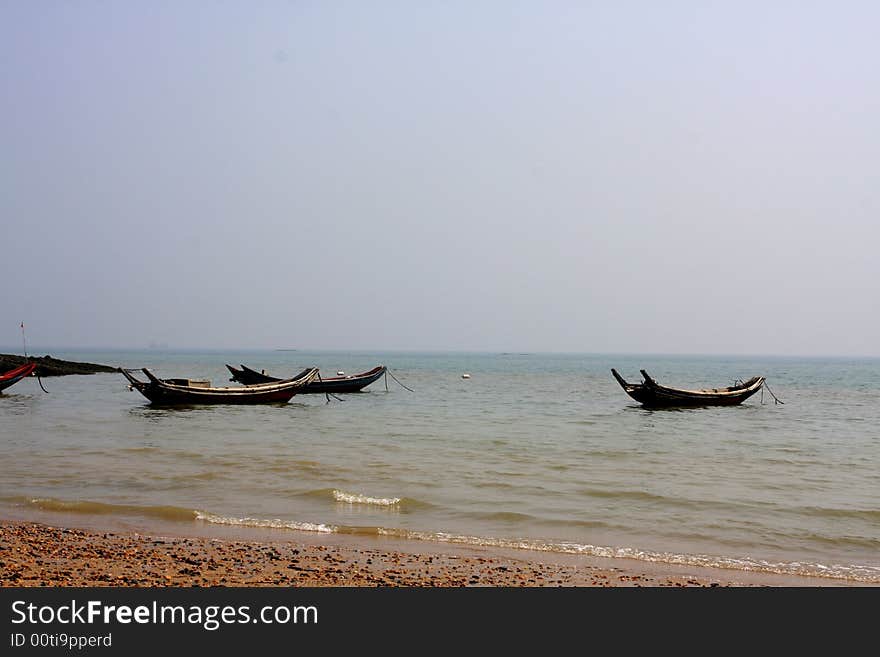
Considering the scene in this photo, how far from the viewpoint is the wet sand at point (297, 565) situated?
6.84 meters

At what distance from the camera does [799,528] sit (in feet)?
34.0

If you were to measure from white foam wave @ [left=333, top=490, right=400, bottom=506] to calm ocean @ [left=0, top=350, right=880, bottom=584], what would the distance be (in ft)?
0.14

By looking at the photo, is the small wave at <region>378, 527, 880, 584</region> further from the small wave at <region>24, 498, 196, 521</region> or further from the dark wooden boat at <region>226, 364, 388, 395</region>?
the dark wooden boat at <region>226, 364, 388, 395</region>

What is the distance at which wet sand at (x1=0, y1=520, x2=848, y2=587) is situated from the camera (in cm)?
684

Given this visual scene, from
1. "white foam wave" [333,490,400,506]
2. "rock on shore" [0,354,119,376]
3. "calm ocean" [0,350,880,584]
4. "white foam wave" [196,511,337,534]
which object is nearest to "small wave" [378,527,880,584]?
"calm ocean" [0,350,880,584]

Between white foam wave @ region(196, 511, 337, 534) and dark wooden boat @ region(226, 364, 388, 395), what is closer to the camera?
white foam wave @ region(196, 511, 337, 534)

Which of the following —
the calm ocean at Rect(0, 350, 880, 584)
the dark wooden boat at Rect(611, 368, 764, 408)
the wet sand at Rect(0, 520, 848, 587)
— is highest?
the dark wooden boat at Rect(611, 368, 764, 408)

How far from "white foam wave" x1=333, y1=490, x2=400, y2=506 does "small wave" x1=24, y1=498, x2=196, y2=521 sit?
7.46ft

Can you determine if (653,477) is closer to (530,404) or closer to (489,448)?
(489,448)

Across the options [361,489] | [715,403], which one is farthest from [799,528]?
[715,403]

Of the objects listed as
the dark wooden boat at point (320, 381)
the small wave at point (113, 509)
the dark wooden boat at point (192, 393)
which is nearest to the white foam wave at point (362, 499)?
the small wave at point (113, 509)

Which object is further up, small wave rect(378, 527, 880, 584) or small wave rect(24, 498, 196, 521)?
small wave rect(378, 527, 880, 584)

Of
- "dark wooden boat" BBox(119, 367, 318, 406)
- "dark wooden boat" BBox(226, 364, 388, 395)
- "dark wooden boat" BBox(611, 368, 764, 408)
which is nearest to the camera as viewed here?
"dark wooden boat" BBox(119, 367, 318, 406)

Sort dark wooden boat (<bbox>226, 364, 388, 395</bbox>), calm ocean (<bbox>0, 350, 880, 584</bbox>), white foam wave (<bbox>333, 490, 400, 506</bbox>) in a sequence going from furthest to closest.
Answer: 1. dark wooden boat (<bbox>226, 364, 388, 395</bbox>)
2. white foam wave (<bbox>333, 490, 400, 506</bbox>)
3. calm ocean (<bbox>0, 350, 880, 584</bbox>)
